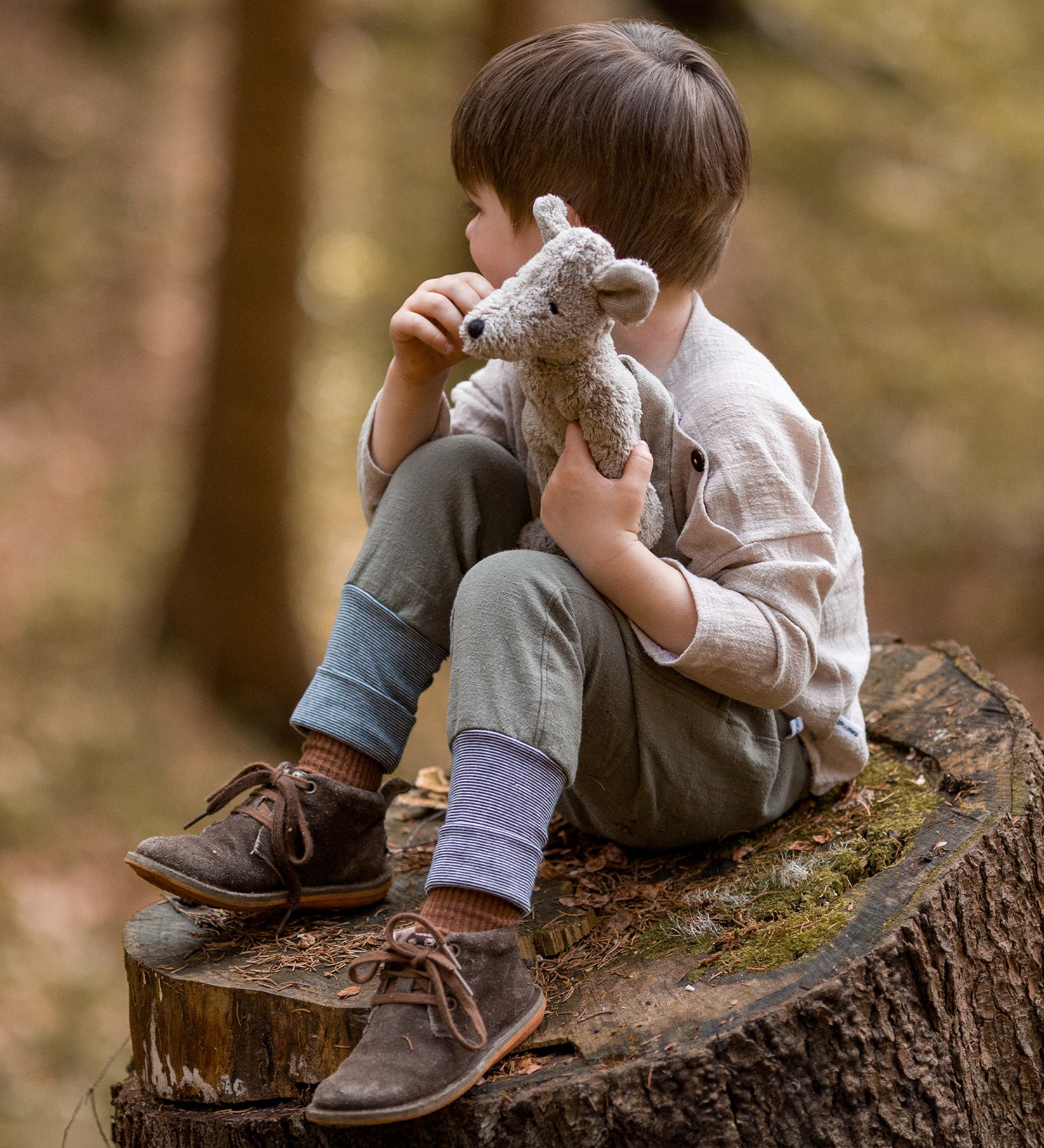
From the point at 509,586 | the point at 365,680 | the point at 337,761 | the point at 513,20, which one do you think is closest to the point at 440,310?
the point at 509,586

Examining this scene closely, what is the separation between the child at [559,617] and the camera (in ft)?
4.29

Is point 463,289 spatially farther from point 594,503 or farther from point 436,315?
point 594,503

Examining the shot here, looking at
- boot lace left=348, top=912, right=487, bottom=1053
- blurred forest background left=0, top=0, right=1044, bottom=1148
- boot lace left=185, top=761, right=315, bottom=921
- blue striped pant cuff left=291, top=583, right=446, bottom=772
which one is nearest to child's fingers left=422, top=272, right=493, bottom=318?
blue striped pant cuff left=291, top=583, right=446, bottom=772

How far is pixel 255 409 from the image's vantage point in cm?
413

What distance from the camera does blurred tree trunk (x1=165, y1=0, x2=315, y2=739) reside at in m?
3.89

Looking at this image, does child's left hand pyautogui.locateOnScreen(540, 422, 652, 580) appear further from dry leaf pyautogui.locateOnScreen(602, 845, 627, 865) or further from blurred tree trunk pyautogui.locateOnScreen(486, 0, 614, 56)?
blurred tree trunk pyautogui.locateOnScreen(486, 0, 614, 56)

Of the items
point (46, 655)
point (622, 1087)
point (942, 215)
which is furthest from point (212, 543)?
point (942, 215)

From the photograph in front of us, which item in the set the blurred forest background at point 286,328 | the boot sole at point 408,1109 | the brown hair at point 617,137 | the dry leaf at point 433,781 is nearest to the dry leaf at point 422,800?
the dry leaf at point 433,781

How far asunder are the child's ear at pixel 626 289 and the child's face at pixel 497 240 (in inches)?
11.5

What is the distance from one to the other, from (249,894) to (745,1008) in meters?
0.69

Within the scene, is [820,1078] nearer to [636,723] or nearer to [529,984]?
[529,984]

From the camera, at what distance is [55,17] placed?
22.3 feet

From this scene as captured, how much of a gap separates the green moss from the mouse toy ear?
0.91 meters

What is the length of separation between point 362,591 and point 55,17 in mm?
6788
